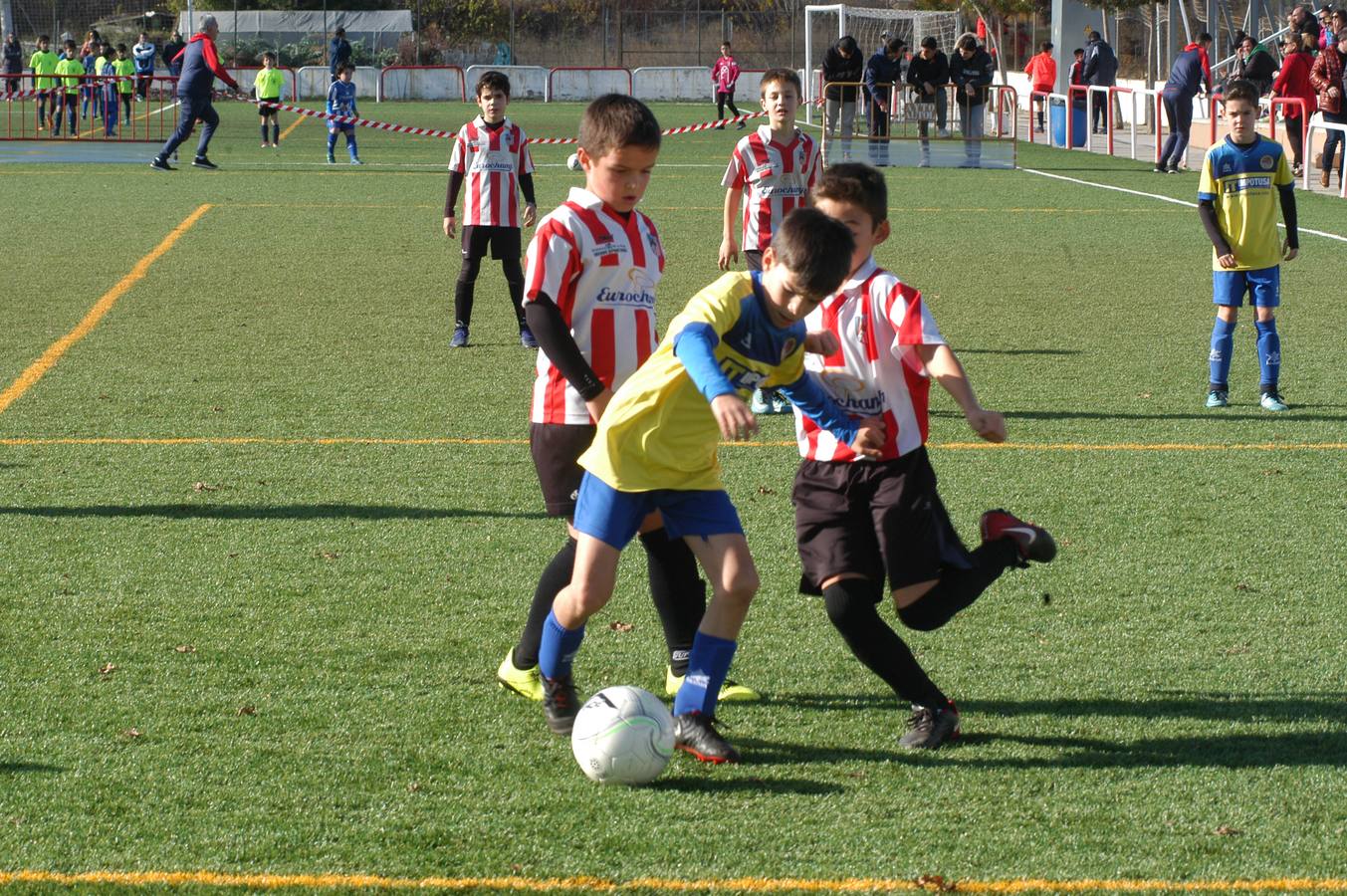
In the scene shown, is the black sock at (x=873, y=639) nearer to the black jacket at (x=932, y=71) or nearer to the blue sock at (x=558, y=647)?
the blue sock at (x=558, y=647)

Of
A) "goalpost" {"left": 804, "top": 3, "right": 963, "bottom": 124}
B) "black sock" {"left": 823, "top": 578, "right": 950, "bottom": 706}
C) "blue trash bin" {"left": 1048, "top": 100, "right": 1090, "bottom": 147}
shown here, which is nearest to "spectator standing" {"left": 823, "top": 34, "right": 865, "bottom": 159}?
"blue trash bin" {"left": 1048, "top": 100, "right": 1090, "bottom": 147}

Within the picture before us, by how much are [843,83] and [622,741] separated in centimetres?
2306

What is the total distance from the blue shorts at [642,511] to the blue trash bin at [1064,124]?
27.7m

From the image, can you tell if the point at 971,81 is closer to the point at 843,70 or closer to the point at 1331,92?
the point at 843,70

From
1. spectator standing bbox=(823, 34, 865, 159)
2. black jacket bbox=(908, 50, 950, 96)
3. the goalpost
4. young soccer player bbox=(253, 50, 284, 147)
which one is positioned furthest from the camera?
the goalpost

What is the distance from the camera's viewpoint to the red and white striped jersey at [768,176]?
28.8 ft

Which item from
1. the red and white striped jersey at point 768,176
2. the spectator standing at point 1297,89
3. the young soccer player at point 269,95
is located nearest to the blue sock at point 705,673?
the red and white striped jersey at point 768,176

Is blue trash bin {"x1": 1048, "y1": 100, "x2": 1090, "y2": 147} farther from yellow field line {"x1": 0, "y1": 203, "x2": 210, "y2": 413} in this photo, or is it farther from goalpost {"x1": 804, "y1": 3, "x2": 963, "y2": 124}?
yellow field line {"x1": 0, "y1": 203, "x2": 210, "y2": 413}

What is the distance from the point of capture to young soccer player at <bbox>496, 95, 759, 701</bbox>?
4.22 meters

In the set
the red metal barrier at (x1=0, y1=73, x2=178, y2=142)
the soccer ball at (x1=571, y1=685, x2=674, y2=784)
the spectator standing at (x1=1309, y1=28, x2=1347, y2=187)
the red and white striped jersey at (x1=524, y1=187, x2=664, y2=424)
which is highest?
the red metal barrier at (x1=0, y1=73, x2=178, y2=142)

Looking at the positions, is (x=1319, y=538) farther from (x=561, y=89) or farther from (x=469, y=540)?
(x=561, y=89)

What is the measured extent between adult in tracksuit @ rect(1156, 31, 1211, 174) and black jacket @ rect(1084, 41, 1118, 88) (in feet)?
17.1

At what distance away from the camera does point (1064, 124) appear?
31.4 metres

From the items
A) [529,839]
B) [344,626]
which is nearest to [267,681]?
[344,626]
